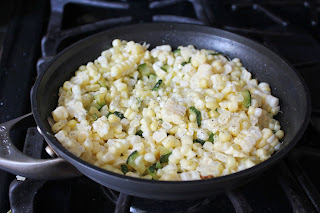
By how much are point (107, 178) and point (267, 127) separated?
23.3 inches

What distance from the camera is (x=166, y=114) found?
1199 millimetres

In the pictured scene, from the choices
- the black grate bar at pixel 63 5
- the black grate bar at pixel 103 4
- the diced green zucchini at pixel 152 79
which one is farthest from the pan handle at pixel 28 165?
the black grate bar at pixel 103 4

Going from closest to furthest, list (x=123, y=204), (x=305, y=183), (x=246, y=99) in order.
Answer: (x=123, y=204), (x=305, y=183), (x=246, y=99)

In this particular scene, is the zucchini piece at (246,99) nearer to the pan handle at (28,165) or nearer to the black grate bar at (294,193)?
the black grate bar at (294,193)

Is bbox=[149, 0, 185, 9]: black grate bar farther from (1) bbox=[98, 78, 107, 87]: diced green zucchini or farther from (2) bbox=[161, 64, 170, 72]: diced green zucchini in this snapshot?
(1) bbox=[98, 78, 107, 87]: diced green zucchini

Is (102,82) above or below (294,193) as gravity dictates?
above

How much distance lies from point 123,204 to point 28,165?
0.93 ft

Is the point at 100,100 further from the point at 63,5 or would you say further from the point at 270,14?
the point at 270,14

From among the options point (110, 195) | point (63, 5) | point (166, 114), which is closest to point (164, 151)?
point (166, 114)

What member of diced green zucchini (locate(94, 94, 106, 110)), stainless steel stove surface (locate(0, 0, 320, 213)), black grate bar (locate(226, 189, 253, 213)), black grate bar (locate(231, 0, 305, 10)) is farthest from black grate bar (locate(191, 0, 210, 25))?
black grate bar (locate(226, 189, 253, 213))

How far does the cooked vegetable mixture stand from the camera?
109 centimetres

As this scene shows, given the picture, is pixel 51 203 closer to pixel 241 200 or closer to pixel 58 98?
pixel 58 98

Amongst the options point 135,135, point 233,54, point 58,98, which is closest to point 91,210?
point 135,135

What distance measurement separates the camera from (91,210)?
3.91 feet
